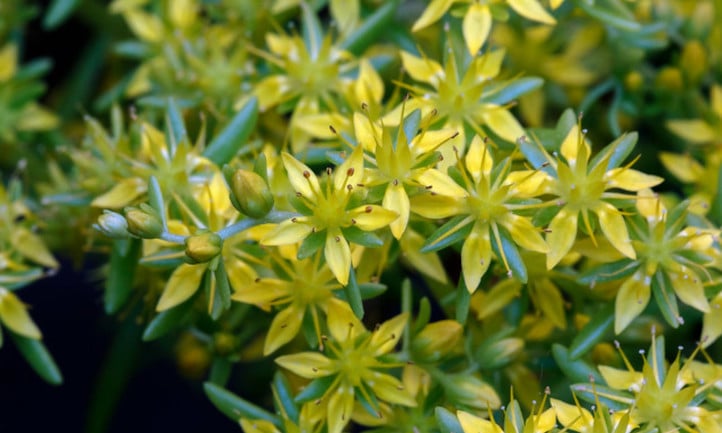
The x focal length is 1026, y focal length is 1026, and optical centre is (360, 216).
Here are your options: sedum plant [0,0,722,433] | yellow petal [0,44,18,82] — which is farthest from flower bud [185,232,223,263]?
yellow petal [0,44,18,82]

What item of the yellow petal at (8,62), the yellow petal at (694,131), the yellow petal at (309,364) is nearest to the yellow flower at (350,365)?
the yellow petal at (309,364)

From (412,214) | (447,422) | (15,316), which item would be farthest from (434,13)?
(15,316)

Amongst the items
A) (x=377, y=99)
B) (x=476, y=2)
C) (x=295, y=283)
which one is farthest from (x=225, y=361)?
(x=476, y=2)

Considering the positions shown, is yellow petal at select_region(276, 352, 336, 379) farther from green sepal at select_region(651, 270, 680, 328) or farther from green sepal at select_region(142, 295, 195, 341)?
green sepal at select_region(651, 270, 680, 328)

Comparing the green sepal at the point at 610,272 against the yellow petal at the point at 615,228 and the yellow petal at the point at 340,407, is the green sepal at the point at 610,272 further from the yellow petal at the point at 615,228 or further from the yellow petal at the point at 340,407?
the yellow petal at the point at 340,407

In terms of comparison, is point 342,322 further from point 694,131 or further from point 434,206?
point 694,131

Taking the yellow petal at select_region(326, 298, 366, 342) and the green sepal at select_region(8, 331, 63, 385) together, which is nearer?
the yellow petal at select_region(326, 298, 366, 342)

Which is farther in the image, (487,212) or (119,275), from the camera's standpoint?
(119,275)
